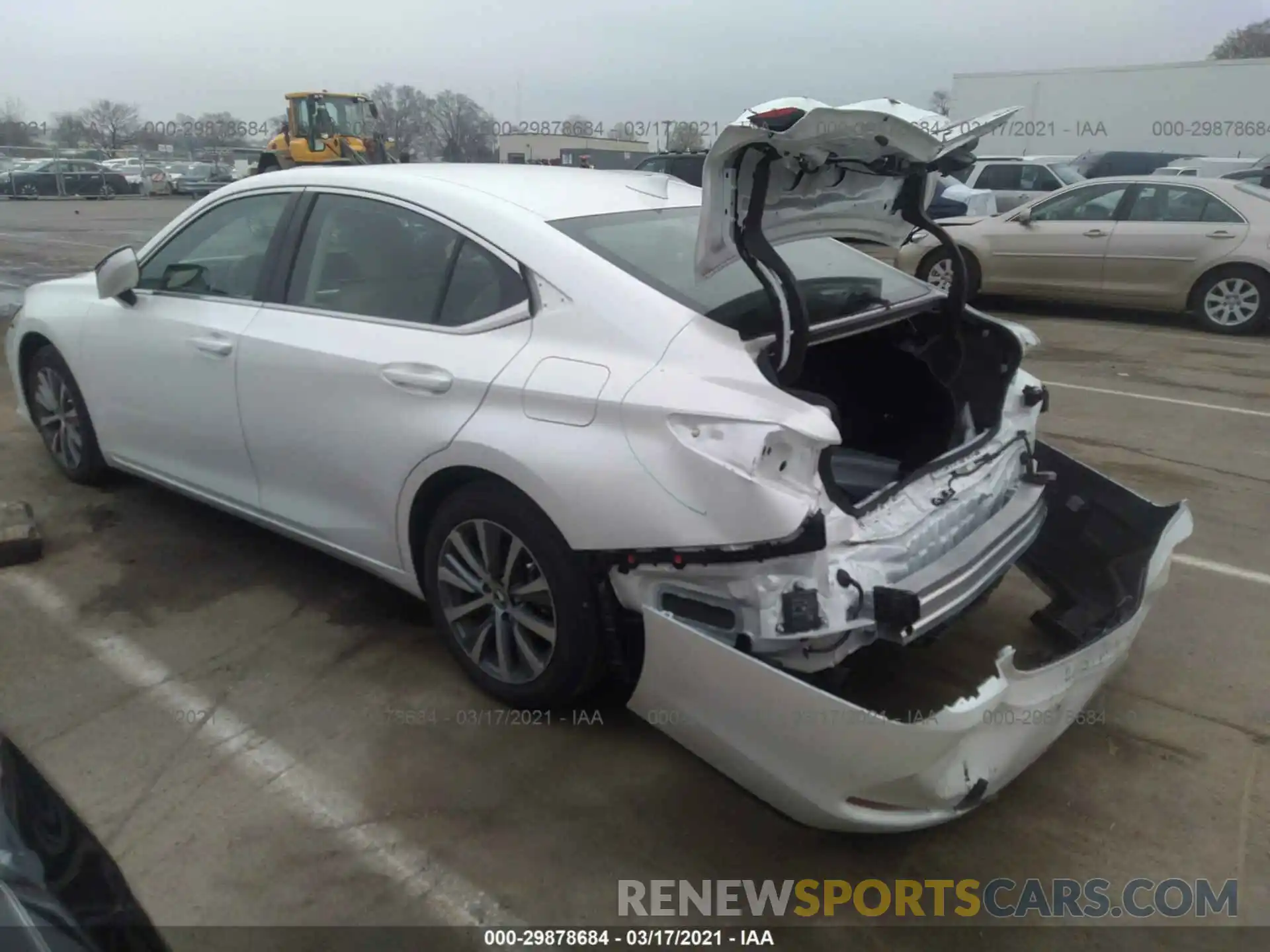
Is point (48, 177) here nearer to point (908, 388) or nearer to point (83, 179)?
point (83, 179)

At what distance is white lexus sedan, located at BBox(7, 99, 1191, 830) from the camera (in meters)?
2.38

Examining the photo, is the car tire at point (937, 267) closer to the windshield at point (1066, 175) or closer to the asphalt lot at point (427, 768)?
the windshield at point (1066, 175)

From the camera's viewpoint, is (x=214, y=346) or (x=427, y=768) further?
(x=214, y=346)

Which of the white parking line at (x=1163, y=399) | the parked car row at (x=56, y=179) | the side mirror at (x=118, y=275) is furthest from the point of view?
the parked car row at (x=56, y=179)

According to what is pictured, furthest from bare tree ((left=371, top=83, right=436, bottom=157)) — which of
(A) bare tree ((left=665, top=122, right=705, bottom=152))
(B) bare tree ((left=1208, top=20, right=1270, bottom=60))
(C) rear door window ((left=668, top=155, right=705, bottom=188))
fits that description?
(B) bare tree ((left=1208, top=20, right=1270, bottom=60))

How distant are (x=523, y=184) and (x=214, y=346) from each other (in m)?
1.34

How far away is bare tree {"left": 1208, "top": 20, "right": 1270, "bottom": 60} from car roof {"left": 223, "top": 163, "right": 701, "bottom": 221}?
5780 cm

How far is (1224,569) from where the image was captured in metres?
4.18

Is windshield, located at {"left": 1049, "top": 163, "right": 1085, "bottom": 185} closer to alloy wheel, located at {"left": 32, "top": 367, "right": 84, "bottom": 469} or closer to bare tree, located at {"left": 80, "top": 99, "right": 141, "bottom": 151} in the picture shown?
alloy wheel, located at {"left": 32, "top": 367, "right": 84, "bottom": 469}

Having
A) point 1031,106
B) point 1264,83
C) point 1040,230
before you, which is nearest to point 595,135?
point 1031,106

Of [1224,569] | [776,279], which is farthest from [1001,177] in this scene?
[776,279]

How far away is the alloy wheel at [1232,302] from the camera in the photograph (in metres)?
9.30

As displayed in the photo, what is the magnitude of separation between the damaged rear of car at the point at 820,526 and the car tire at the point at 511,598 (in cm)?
20

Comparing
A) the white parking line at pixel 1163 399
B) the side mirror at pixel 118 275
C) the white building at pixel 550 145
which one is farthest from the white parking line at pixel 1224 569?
the white building at pixel 550 145
